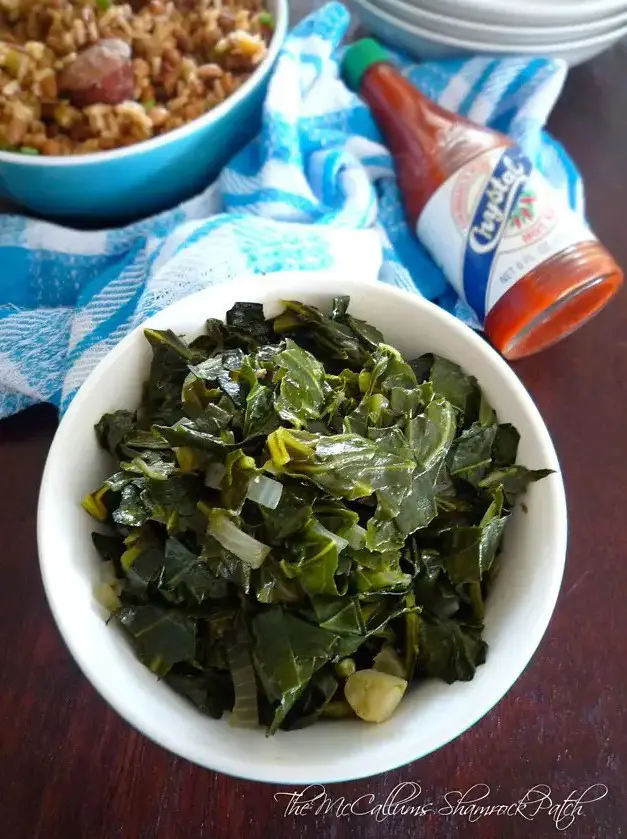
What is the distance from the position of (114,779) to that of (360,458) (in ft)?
1.38

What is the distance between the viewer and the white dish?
1028mm

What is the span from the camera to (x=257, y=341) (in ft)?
2.37

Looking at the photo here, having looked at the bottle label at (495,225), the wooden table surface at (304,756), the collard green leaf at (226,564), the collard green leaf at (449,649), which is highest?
the bottle label at (495,225)

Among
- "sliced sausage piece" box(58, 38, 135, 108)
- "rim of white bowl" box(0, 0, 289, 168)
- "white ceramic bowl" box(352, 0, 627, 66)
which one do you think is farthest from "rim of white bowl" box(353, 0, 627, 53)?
"sliced sausage piece" box(58, 38, 135, 108)

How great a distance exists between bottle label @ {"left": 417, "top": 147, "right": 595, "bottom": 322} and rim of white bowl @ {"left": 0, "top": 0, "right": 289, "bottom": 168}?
30cm

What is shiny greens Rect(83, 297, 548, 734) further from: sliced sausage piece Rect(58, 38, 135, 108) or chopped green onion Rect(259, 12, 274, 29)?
chopped green onion Rect(259, 12, 274, 29)

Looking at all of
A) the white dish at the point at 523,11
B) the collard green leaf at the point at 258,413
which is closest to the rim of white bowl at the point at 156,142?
the white dish at the point at 523,11

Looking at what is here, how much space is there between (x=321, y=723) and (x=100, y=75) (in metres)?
0.82

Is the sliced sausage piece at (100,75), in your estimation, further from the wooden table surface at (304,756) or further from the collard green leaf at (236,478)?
the collard green leaf at (236,478)

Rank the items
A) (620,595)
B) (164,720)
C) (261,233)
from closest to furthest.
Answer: (164,720) < (620,595) < (261,233)

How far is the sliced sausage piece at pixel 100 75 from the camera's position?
90 centimetres

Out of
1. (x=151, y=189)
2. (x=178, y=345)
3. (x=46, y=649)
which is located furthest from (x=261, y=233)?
(x=46, y=649)

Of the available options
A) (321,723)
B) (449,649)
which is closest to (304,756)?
(321,723)

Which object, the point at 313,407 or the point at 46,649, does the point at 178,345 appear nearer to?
the point at 313,407
